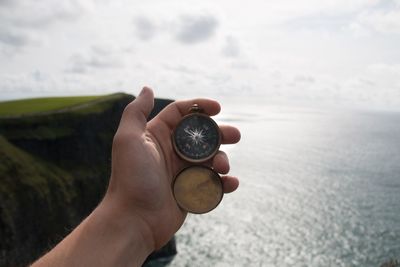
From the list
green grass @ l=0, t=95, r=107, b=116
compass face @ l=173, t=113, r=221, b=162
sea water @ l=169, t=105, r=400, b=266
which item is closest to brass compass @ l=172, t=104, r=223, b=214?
compass face @ l=173, t=113, r=221, b=162

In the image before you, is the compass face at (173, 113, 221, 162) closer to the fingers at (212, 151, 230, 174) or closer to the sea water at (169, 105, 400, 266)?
the fingers at (212, 151, 230, 174)

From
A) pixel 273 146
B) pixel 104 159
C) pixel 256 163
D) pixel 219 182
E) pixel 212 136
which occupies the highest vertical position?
pixel 212 136

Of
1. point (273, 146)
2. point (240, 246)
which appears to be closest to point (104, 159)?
point (240, 246)

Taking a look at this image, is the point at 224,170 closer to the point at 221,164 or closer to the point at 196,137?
the point at 221,164

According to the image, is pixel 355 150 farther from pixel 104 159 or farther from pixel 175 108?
pixel 175 108

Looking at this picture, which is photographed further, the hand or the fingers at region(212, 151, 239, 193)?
the fingers at region(212, 151, 239, 193)

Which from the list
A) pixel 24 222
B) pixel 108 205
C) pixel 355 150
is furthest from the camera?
pixel 355 150

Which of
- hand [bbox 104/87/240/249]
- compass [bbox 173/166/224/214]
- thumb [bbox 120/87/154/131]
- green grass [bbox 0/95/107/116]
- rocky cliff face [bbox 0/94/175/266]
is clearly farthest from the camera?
green grass [bbox 0/95/107/116]

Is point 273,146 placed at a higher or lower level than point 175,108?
lower
